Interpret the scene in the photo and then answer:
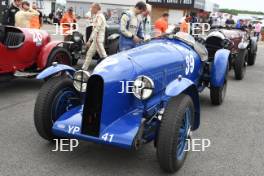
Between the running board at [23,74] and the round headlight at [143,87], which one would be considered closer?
the round headlight at [143,87]

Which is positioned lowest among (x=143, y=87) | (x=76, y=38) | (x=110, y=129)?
(x=110, y=129)

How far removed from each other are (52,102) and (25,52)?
3240mm

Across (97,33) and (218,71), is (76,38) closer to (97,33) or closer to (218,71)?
(97,33)

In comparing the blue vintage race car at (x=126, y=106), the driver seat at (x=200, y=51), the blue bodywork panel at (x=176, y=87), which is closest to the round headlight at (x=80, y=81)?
the blue vintage race car at (x=126, y=106)

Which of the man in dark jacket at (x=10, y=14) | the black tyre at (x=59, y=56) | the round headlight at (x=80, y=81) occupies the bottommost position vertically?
the black tyre at (x=59, y=56)

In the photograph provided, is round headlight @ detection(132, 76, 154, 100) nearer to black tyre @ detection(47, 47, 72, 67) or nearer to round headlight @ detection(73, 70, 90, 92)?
round headlight @ detection(73, 70, 90, 92)

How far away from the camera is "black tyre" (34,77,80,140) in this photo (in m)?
4.14

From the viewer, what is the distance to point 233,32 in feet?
35.3

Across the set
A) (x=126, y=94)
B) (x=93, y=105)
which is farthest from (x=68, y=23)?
(x=93, y=105)

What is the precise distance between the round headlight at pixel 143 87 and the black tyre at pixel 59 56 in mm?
3852

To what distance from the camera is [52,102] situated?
4.22 m

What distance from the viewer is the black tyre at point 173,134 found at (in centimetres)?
358

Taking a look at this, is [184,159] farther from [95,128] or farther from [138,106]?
[95,128]

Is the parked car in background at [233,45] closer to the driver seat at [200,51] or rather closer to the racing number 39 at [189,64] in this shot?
the driver seat at [200,51]
